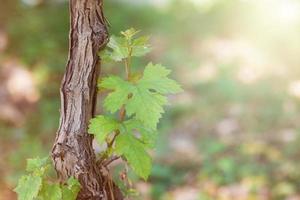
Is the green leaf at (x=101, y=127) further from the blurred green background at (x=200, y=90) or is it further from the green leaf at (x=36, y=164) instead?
the blurred green background at (x=200, y=90)

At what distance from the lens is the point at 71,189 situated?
1.60 metres

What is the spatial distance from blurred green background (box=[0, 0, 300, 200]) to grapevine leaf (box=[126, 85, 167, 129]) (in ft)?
4.92

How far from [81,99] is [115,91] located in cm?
10

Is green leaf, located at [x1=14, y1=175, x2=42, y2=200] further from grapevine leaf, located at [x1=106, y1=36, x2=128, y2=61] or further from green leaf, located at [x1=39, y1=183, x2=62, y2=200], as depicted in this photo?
grapevine leaf, located at [x1=106, y1=36, x2=128, y2=61]

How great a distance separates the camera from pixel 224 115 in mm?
5344

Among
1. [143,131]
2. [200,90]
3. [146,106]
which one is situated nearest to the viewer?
[146,106]

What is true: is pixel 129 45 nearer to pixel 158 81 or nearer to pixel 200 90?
pixel 158 81

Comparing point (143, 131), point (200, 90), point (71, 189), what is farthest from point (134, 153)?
point (200, 90)

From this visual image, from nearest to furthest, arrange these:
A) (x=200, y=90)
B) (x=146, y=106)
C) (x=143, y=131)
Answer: (x=146, y=106) → (x=143, y=131) → (x=200, y=90)

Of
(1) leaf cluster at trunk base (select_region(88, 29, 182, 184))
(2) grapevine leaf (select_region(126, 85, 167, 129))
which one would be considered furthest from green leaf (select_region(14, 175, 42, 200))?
(2) grapevine leaf (select_region(126, 85, 167, 129))

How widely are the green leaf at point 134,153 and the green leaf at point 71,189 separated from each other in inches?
6.3

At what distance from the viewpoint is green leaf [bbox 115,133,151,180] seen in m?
1.55

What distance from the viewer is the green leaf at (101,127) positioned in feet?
5.09

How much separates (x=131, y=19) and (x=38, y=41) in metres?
1.52
